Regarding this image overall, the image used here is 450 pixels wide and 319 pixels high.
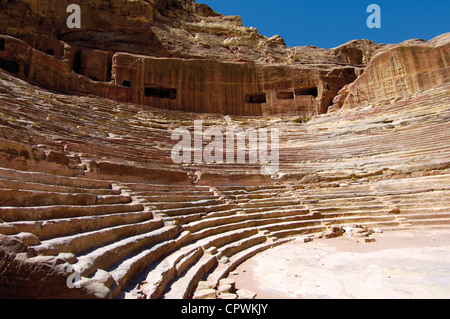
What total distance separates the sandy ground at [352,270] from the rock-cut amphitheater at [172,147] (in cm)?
62

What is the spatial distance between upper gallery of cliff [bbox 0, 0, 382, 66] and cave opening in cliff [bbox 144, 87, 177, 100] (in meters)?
4.18

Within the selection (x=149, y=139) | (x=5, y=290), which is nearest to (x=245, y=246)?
(x=5, y=290)

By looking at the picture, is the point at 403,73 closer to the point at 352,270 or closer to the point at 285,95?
the point at 285,95

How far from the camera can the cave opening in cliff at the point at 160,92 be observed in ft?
63.1

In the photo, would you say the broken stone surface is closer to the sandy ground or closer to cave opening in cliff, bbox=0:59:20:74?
the sandy ground

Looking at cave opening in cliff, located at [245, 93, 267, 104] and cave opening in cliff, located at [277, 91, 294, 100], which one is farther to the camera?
cave opening in cliff, located at [245, 93, 267, 104]

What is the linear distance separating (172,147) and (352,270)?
30.1 feet

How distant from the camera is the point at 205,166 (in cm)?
1063

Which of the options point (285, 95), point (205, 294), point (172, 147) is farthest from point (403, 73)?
point (205, 294)

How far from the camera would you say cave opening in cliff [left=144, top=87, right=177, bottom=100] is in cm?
1923

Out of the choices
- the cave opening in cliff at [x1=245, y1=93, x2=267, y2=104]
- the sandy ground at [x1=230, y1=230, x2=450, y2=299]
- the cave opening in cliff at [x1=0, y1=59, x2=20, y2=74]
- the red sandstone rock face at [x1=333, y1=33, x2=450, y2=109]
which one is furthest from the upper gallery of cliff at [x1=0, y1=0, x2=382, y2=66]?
the sandy ground at [x1=230, y1=230, x2=450, y2=299]

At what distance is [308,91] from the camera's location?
66.8 ft

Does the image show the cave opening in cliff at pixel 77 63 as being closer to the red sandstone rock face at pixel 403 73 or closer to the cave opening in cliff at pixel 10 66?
the cave opening in cliff at pixel 10 66
